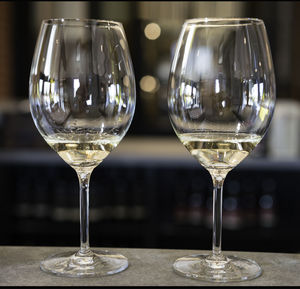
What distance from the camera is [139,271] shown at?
0.57 m

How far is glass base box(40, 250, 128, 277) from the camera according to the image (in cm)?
55

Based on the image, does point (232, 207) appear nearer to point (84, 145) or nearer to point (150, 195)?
point (150, 195)

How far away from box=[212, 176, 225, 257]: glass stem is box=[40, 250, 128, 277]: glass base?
9cm

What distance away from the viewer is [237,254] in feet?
2.10

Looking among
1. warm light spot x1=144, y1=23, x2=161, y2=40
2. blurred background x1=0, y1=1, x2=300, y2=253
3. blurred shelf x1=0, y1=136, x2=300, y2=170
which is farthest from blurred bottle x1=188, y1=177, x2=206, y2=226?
warm light spot x1=144, y1=23, x2=161, y2=40

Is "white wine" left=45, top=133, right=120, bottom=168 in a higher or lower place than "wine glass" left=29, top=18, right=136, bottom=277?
lower

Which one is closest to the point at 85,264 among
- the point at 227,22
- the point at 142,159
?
the point at 227,22

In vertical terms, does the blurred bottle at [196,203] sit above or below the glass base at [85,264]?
below

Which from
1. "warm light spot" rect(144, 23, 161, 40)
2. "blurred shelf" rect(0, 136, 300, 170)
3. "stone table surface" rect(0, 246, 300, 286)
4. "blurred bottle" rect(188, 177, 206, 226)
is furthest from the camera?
"warm light spot" rect(144, 23, 161, 40)

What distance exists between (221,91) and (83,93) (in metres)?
0.13

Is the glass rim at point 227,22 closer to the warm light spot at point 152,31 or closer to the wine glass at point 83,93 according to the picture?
the wine glass at point 83,93

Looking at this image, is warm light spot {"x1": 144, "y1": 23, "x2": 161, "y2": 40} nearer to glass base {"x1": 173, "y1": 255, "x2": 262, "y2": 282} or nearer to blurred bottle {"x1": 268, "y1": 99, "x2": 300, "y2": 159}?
blurred bottle {"x1": 268, "y1": 99, "x2": 300, "y2": 159}

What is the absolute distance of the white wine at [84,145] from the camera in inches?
23.2

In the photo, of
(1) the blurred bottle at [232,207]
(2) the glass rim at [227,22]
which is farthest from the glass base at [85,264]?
(1) the blurred bottle at [232,207]
